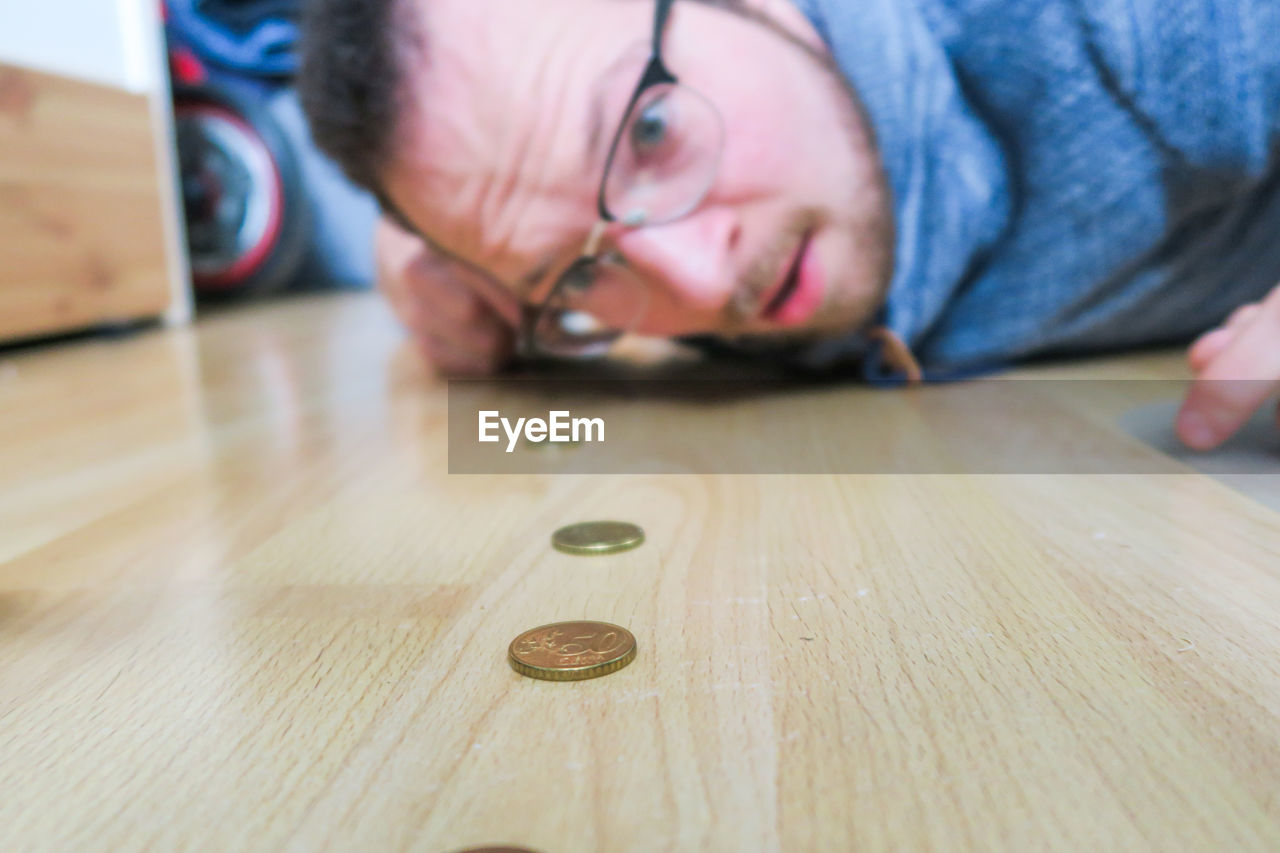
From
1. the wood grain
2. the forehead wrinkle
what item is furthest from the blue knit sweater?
the wood grain

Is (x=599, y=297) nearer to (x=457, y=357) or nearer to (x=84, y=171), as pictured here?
(x=457, y=357)

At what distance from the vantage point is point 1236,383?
0.68 meters

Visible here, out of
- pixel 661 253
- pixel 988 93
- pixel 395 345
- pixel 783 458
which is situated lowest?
pixel 395 345

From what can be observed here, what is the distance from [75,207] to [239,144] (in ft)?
3.09

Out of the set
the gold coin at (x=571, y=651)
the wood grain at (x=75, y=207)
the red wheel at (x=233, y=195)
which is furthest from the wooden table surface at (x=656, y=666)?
the red wheel at (x=233, y=195)

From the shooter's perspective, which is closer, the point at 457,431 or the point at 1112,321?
the point at 457,431

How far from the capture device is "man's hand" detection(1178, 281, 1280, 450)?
678 millimetres

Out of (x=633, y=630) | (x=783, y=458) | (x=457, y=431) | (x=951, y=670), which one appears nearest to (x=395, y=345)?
(x=457, y=431)

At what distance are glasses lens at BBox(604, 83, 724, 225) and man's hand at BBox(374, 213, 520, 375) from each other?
0.29 m

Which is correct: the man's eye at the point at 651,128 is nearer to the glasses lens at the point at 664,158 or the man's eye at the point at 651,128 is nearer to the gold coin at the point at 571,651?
Result: the glasses lens at the point at 664,158

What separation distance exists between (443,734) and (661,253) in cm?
64

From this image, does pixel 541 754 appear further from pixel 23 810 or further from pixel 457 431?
pixel 457 431

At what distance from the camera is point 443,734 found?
0.36 meters

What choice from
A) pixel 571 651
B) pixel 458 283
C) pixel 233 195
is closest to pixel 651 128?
pixel 458 283
